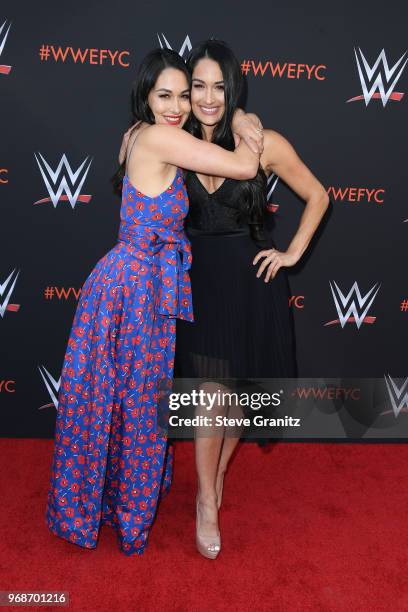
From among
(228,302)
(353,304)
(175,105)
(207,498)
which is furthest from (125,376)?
(353,304)

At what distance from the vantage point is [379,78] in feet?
8.48

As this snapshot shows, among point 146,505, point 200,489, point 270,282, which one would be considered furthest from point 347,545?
point 270,282

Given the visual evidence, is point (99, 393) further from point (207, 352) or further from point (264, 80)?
point (264, 80)

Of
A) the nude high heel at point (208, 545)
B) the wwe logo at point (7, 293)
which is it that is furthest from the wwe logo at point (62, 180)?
the nude high heel at point (208, 545)

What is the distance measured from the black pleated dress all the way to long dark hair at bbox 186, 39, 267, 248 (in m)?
0.03

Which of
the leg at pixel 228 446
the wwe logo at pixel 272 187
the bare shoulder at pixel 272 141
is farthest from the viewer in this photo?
the wwe logo at pixel 272 187

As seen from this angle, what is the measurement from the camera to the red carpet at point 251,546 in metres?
2.01

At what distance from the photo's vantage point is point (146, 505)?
7.23 feet

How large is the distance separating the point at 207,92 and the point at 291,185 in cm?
47

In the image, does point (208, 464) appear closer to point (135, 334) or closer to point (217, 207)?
point (135, 334)

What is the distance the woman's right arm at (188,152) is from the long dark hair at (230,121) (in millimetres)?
136

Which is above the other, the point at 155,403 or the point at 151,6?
the point at 151,6

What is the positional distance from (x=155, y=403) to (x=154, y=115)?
972 millimetres

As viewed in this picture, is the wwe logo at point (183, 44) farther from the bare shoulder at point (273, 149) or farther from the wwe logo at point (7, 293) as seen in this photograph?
the wwe logo at point (7, 293)
